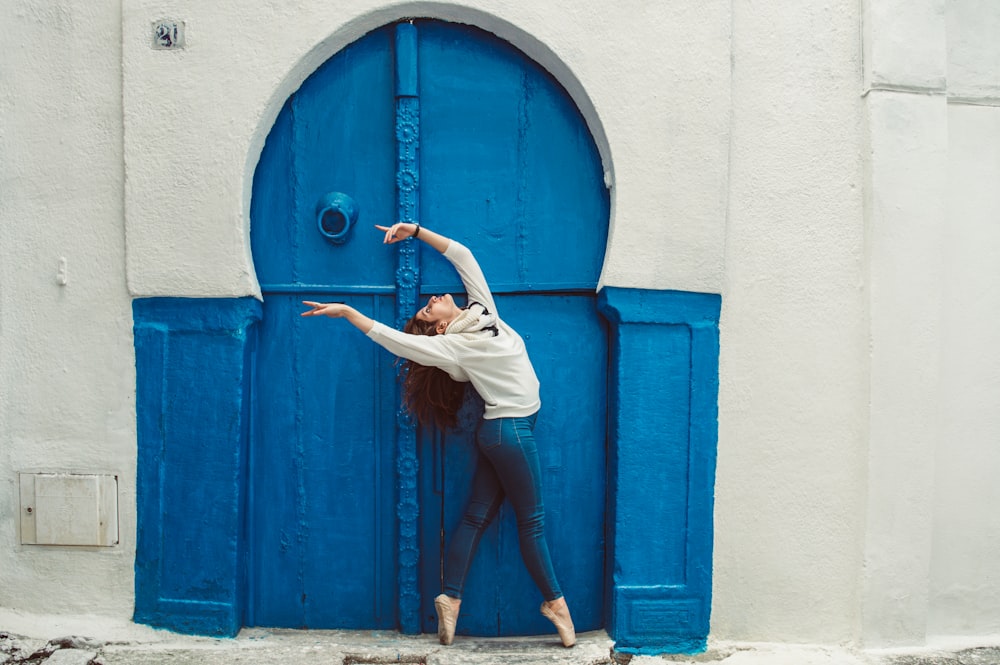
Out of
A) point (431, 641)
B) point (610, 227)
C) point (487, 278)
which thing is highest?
point (610, 227)

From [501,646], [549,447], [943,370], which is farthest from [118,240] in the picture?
[943,370]

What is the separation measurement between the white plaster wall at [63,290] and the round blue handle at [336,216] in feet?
3.00

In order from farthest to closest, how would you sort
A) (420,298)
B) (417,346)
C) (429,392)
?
(420,298), (429,392), (417,346)

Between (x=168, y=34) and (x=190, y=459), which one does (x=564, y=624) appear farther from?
(x=168, y=34)

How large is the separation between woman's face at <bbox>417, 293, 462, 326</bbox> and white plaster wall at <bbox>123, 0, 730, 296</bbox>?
73cm

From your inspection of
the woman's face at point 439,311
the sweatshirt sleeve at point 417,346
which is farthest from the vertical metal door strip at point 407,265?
the sweatshirt sleeve at point 417,346

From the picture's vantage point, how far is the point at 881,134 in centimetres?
367

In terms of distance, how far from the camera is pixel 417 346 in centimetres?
333

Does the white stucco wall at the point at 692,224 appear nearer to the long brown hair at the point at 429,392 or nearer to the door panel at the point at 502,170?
the door panel at the point at 502,170

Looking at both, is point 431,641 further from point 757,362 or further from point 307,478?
point 757,362

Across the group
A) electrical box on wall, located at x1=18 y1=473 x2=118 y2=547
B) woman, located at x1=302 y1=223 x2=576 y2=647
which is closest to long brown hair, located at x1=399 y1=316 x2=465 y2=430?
woman, located at x1=302 y1=223 x2=576 y2=647

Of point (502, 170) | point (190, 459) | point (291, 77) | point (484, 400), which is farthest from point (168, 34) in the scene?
point (484, 400)

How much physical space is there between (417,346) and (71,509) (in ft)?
5.92

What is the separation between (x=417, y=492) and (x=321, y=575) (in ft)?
1.98
